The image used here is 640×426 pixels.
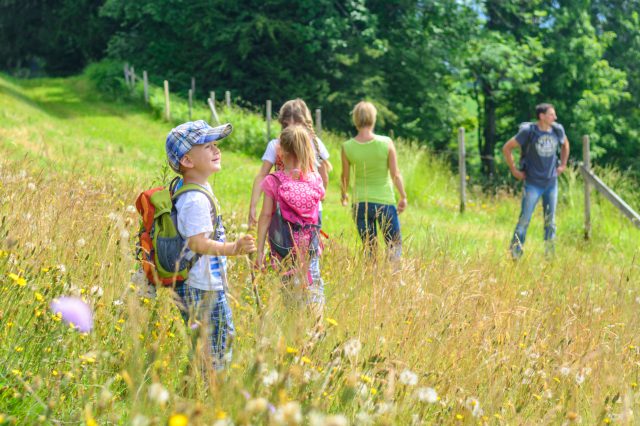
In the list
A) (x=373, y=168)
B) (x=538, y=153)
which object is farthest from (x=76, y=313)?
(x=538, y=153)

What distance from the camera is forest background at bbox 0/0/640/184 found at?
27016 mm

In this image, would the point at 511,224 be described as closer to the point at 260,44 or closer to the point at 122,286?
the point at 122,286

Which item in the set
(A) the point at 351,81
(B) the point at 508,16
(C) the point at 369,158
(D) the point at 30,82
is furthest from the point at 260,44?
(C) the point at 369,158

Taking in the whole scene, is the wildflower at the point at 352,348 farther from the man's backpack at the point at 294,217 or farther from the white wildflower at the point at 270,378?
the man's backpack at the point at 294,217

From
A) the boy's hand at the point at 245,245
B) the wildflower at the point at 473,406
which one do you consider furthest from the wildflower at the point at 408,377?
the boy's hand at the point at 245,245

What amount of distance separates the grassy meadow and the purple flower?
0.09m

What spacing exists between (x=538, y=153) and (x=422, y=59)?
19.3 m

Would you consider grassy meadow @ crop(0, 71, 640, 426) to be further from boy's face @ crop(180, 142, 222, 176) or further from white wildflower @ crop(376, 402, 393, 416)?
boy's face @ crop(180, 142, 222, 176)

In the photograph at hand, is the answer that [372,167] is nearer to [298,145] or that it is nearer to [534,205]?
[298,145]

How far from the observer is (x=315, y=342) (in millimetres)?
2842

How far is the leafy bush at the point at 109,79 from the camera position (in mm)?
29922

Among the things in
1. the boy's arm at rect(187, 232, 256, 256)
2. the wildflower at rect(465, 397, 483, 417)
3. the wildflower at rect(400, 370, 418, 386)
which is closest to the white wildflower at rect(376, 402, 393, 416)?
the wildflower at rect(400, 370, 418, 386)

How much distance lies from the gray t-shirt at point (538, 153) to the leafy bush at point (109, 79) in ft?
73.8

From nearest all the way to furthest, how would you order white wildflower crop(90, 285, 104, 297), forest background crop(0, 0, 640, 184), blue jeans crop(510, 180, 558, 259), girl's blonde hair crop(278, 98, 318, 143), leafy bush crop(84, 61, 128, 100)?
white wildflower crop(90, 285, 104, 297) < girl's blonde hair crop(278, 98, 318, 143) < blue jeans crop(510, 180, 558, 259) < forest background crop(0, 0, 640, 184) < leafy bush crop(84, 61, 128, 100)
